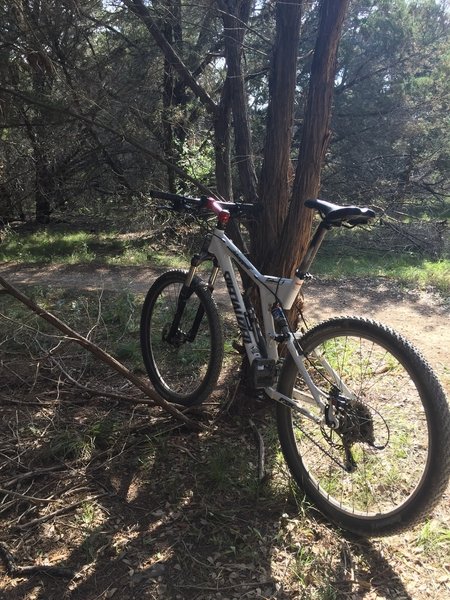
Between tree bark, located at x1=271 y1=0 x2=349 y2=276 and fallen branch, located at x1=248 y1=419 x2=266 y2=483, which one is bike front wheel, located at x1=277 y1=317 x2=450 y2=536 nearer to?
fallen branch, located at x1=248 y1=419 x2=266 y2=483

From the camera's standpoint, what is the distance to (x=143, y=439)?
2.87 m

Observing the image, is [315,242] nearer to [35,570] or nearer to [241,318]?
[241,318]

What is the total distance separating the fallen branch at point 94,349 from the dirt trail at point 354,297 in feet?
7.18

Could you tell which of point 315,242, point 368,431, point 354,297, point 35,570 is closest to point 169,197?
point 315,242

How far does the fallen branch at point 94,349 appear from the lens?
2580 millimetres

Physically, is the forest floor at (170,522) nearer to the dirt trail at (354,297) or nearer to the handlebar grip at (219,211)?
the handlebar grip at (219,211)

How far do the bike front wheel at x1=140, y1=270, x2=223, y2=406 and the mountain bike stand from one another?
2 cm

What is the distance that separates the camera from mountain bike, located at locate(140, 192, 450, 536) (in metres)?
1.98

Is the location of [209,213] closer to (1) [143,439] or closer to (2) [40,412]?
(1) [143,439]

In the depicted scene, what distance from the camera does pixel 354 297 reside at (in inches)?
276

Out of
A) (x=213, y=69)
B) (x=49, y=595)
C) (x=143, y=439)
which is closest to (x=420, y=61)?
(x=213, y=69)

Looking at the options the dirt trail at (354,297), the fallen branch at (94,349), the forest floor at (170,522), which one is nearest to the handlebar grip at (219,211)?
the fallen branch at (94,349)

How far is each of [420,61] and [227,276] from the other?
10.4 metres

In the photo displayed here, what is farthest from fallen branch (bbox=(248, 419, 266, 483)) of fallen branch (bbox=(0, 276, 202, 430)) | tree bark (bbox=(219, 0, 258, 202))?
tree bark (bbox=(219, 0, 258, 202))
